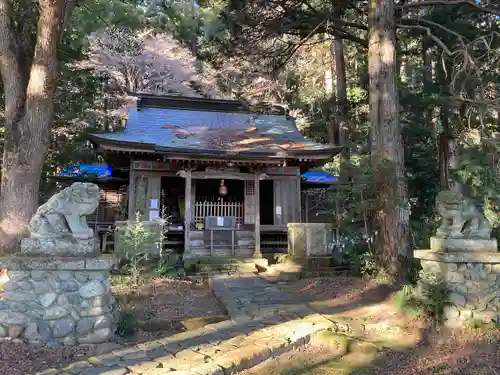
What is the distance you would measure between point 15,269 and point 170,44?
2156cm

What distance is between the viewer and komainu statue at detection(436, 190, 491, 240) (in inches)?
184

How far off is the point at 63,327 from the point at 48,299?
12.5 inches

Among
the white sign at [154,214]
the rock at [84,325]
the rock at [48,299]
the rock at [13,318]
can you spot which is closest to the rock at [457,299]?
the rock at [84,325]

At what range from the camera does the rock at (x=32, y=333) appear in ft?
12.5

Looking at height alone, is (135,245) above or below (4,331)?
above

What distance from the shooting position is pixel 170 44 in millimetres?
23250

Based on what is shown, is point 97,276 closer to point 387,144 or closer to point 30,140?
point 30,140

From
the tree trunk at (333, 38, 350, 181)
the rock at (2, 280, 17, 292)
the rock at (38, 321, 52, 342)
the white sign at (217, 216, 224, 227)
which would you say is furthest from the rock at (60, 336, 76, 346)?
the tree trunk at (333, 38, 350, 181)

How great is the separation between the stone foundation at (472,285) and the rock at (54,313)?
4.18 meters

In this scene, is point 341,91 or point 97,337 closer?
point 97,337

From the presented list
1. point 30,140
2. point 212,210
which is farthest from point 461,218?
point 212,210

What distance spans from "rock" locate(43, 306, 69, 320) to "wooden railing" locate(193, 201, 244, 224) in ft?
25.9

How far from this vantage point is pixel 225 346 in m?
3.93

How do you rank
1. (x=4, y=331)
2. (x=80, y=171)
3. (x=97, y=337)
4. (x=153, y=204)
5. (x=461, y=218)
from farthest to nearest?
(x=80, y=171), (x=153, y=204), (x=461, y=218), (x=97, y=337), (x=4, y=331)
